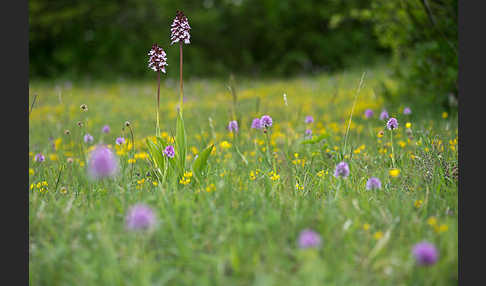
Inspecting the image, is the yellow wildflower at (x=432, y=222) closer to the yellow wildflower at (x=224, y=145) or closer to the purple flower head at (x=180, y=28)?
the purple flower head at (x=180, y=28)

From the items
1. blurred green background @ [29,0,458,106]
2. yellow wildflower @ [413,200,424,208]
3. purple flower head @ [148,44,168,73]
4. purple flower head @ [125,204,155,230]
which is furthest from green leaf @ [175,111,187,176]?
blurred green background @ [29,0,458,106]

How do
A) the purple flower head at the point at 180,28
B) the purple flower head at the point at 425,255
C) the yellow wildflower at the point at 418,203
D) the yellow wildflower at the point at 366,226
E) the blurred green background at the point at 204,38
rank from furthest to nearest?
the blurred green background at the point at 204,38
the purple flower head at the point at 180,28
the yellow wildflower at the point at 418,203
the yellow wildflower at the point at 366,226
the purple flower head at the point at 425,255

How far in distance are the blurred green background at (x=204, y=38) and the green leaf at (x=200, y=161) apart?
10476 millimetres

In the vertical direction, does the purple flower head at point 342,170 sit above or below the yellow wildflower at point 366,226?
above

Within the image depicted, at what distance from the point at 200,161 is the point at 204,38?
14.0 meters

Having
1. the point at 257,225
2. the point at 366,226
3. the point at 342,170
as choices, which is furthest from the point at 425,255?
the point at 342,170

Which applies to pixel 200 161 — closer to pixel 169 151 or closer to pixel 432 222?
pixel 169 151

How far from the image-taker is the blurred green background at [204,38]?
14109 millimetres

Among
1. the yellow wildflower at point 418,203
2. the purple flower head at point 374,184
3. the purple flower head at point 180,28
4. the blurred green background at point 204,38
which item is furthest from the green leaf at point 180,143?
the blurred green background at point 204,38

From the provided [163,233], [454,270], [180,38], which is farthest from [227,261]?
[180,38]

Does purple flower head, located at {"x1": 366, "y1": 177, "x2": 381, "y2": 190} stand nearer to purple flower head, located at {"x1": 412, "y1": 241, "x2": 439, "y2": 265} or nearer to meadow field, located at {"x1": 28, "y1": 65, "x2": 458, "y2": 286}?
meadow field, located at {"x1": 28, "y1": 65, "x2": 458, "y2": 286}

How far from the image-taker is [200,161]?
2652 millimetres

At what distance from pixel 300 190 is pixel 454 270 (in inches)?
43.0

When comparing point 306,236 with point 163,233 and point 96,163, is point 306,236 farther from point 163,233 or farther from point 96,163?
point 96,163
